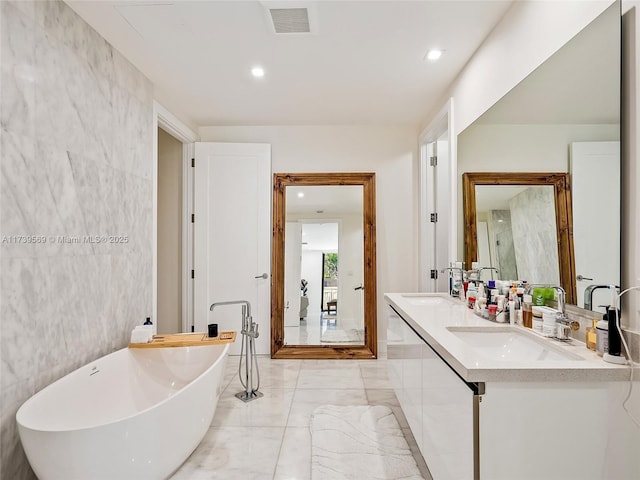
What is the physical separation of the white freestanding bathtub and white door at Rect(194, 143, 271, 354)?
4.04 ft

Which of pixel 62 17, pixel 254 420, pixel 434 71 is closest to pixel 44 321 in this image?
pixel 254 420

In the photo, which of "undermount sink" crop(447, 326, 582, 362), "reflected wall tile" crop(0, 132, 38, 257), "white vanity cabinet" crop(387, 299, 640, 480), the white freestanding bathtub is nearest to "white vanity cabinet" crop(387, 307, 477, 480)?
"white vanity cabinet" crop(387, 299, 640, 480)

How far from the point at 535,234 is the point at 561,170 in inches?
13.2

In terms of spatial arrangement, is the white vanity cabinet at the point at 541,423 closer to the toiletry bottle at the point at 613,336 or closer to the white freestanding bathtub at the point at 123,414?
the toiletry bottle at the point at 613,336

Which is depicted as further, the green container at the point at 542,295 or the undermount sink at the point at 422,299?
the undermount sink at the point at 422,299

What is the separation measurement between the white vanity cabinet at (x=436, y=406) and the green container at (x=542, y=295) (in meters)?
0.59

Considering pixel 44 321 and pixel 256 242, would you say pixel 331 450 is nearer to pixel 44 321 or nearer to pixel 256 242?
pixel 44 321

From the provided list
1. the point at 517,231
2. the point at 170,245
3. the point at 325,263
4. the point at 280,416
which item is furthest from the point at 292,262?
the point at 517,231

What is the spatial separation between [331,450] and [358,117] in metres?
2.92

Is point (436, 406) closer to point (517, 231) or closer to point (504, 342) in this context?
point (504, 342)

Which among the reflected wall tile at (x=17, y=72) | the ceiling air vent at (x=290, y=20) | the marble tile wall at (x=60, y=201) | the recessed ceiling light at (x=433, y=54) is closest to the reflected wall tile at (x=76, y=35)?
the marble tile wall at (x=60, y=201)

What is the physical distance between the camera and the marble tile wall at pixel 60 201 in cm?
155

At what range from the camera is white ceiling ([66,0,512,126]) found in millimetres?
1918

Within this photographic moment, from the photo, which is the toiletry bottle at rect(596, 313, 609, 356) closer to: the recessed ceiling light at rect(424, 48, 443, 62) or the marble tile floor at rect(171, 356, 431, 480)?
the marble tile floor at rect(171, 356, 431, 480)
